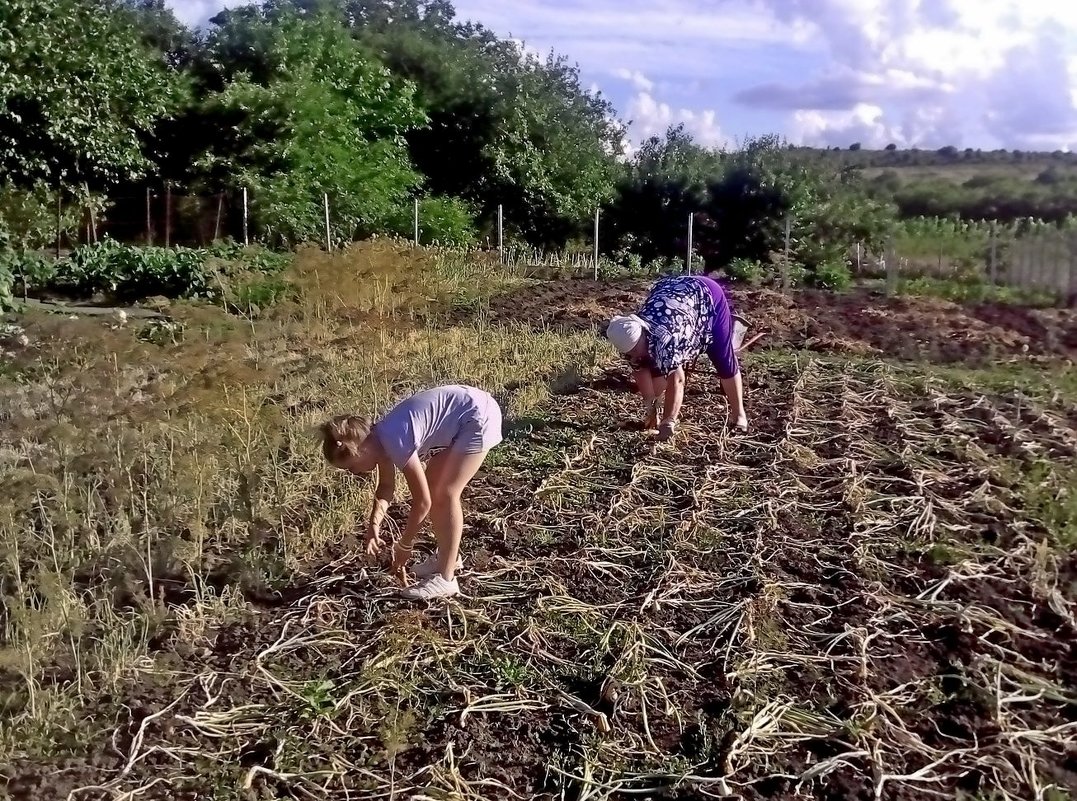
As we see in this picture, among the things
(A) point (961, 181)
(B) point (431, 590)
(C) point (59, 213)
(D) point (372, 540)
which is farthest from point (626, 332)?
(A) point (961, 181)

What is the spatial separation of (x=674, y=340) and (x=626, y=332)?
368 millimetres

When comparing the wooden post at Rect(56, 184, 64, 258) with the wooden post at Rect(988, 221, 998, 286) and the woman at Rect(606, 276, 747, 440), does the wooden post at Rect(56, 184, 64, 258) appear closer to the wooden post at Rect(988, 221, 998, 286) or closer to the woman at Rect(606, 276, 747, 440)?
the woman at Rect(606, 276, 747, 440)

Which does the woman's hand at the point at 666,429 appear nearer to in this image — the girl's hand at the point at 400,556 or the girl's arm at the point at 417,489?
the girl's hand at the point at 400,556

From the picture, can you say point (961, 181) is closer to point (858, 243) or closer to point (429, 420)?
point (858, 243)

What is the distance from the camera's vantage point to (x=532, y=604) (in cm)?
448

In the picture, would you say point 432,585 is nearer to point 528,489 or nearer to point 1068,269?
point 528,489

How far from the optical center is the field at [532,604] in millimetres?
3375

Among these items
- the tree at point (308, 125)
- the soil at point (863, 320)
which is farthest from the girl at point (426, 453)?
the tree at point (308, 125)

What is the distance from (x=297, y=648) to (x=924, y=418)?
5375mm

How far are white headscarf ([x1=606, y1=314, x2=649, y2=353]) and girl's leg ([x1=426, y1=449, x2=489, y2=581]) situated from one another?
237 centimetres

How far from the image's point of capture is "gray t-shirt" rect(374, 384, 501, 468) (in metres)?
4.11

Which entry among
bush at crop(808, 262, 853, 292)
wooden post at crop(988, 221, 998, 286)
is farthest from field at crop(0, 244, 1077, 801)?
bush at crop(808, 262, 853, 292)

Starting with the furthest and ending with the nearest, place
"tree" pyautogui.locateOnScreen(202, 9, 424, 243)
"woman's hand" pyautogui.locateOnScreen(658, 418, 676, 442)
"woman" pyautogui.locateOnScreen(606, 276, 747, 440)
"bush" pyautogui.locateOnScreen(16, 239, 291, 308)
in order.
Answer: "tree" pyautogui.locateOnScreen(202, 9, 424, 243) < "bush" pyautogui.locateOnScreen(16, 239, 291, 308) < "woman's hand" pyautogui.locateOnScreen(658, 418, 676, 442) < "woman" pyautogui.locateOnScreen(606, 276, 747, 440)

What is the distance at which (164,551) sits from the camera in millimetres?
4824
